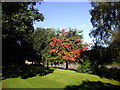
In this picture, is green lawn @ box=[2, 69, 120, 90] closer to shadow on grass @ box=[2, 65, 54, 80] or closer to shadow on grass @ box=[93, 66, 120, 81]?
shadow on grass @ box=[93, 66, 120, 81]

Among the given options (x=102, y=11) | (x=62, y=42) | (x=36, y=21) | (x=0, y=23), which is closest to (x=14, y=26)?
(x=0, y=23)

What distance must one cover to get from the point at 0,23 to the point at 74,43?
15205 millimetres

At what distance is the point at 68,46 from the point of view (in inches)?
937

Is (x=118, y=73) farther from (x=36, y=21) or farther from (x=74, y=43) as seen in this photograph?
(x=36, y=21)

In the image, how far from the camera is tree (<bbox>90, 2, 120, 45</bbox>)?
18188 millimetres

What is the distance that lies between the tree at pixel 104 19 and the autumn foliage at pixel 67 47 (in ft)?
12.0

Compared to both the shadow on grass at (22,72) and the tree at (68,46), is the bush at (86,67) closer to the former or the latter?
the tree at (68,46)

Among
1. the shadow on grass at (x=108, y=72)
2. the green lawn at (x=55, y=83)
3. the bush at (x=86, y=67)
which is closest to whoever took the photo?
the green lawn at (x=55, y=83)

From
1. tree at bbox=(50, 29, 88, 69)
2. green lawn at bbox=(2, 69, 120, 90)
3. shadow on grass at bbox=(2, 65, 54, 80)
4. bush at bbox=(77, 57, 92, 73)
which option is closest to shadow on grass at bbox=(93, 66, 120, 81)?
bush at bbox=(77, 57, 92, 73)

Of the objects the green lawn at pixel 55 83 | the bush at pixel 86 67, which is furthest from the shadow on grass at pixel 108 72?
the green lawn at pixel 55 83

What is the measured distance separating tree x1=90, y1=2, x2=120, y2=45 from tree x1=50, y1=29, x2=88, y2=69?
373 centimetres

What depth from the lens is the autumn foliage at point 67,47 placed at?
22.9 metres

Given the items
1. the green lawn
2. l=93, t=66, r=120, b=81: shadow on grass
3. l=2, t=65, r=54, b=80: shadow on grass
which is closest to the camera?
the green lawn

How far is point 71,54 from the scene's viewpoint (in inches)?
912
